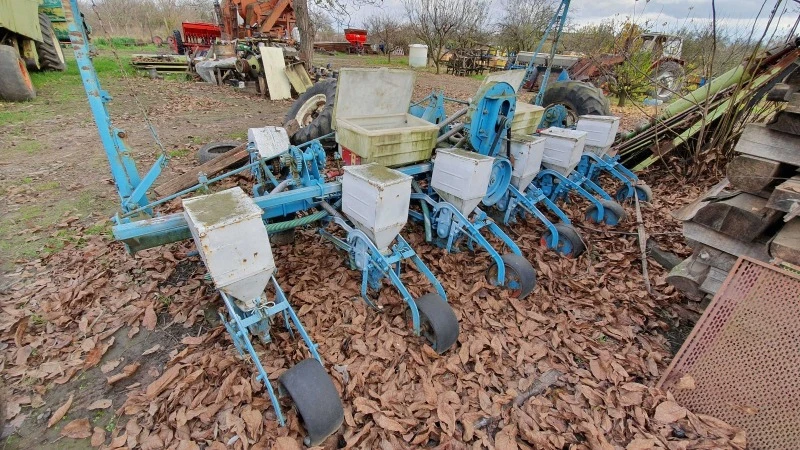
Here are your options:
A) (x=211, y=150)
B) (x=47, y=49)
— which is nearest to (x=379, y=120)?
(x=211, y=150)

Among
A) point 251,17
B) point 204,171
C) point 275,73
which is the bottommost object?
point 204,171

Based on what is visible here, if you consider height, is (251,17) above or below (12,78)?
above

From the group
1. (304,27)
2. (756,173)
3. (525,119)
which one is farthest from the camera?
(304,27)

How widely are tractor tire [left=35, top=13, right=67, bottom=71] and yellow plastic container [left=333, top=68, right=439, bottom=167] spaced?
13.4 metres

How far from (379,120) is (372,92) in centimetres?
36

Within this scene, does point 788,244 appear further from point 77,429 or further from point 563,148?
point 77,429

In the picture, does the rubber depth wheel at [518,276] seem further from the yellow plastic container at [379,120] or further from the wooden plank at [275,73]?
the wooden plank at [275,73]

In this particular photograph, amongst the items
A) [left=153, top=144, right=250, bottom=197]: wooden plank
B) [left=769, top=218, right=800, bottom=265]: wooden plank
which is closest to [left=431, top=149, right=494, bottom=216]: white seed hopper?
[left=769, top=218, right=800, bottom=265]: wooden plank

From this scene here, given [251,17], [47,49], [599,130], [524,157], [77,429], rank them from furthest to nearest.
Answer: [251,17]
[47,49]
[599,130]
[524,157]
[77,429]

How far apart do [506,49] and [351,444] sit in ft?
84.8

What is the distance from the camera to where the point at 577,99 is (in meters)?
7.05

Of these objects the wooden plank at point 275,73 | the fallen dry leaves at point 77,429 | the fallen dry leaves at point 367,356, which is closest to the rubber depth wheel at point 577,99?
the fallen dry leaves at point 367,356

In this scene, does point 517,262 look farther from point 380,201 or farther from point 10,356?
point 10,356

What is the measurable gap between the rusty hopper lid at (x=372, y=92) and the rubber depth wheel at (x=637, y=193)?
3753 mm
